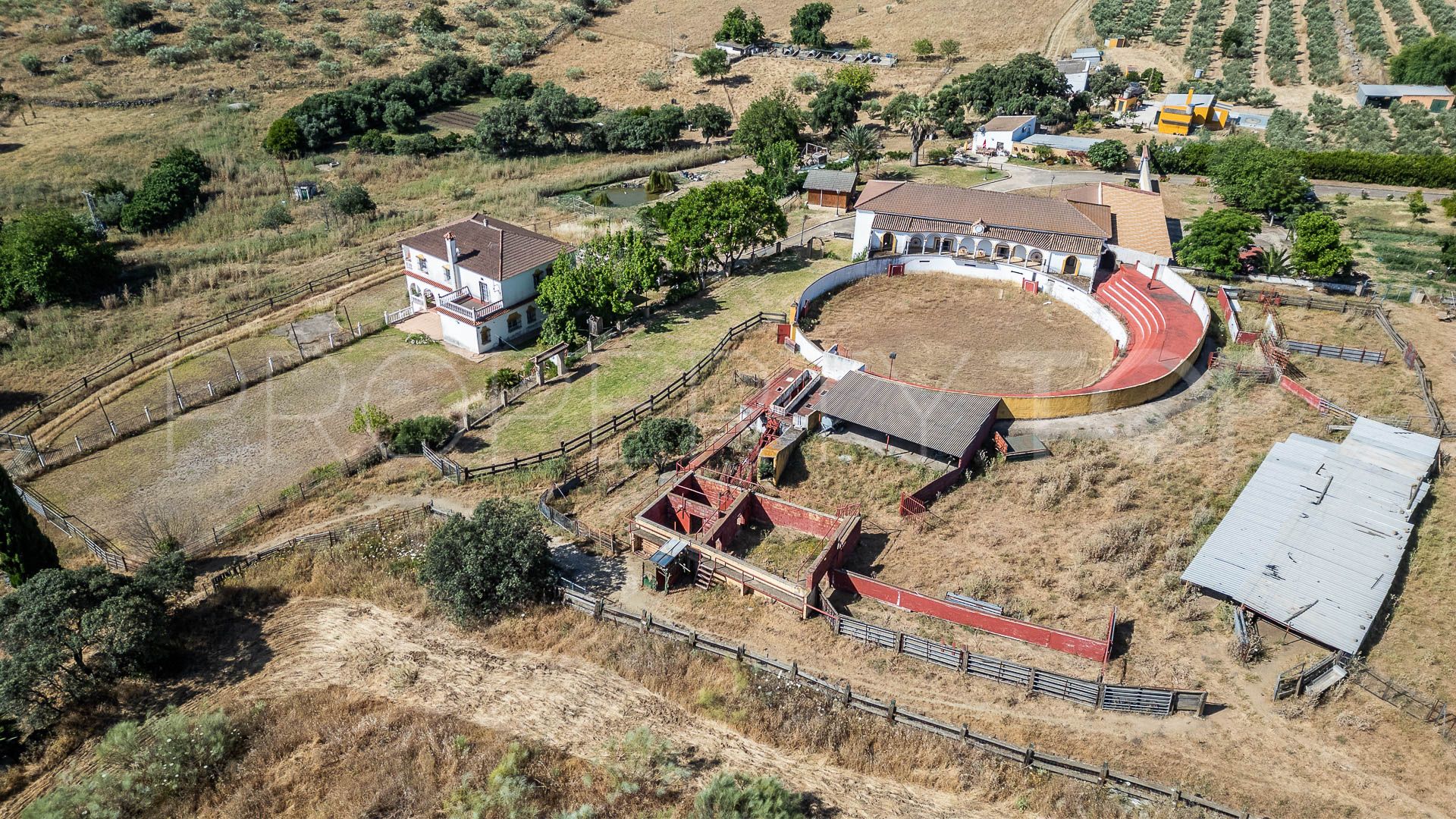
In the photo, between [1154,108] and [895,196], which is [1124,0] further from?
[895,196]

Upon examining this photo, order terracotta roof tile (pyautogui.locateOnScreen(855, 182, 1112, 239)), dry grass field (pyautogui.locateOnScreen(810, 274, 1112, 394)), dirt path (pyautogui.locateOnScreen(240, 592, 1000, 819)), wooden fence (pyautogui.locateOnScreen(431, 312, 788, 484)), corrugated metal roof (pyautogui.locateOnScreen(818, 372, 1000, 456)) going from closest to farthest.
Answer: dirt path (pyautogui.locateOnScreen(240, 592, 1000, 819))
corrugated metal roof (pyautogui.locateOnScreen(818, 372, 1000, 456))
wooden fence (pyautogui.locateOnScreen(431, 312, 788, 484))
dry grass field (pyautogui.locateOnScreen(810, 274, 1112, 394))
terracotta roof tile (pyautogui.locateOnScreen(855, 182, 1112, 239))

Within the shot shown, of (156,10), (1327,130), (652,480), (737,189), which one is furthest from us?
(156,10)

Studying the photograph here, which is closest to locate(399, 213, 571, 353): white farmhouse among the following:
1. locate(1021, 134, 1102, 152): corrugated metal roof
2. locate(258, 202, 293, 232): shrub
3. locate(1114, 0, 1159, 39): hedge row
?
locate(258, 202, 293, 232): shrub

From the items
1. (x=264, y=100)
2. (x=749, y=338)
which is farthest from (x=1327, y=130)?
(x=264, y=100)

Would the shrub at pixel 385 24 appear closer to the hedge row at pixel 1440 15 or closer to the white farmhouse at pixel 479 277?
the white farmhouse at pixel 479 277

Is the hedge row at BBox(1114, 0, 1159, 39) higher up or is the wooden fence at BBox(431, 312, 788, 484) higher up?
the hedge row at BBox(1114, 0, 1159, 39)

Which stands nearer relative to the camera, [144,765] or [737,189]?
[144,765]

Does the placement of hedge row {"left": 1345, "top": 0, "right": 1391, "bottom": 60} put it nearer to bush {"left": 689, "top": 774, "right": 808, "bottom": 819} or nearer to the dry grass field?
the dry grass field
